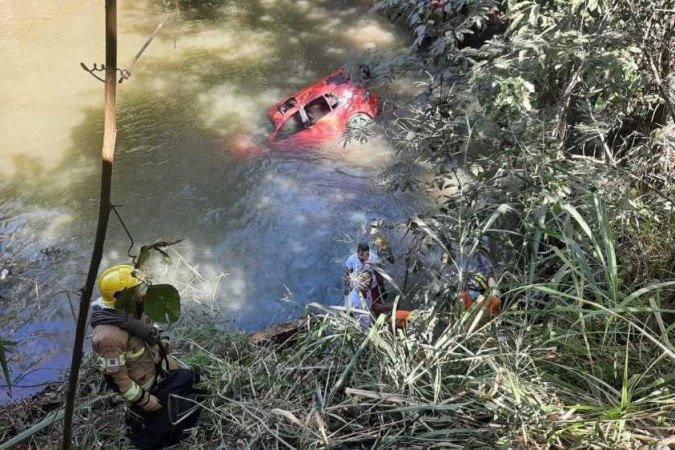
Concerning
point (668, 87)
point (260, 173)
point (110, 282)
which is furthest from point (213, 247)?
point (668, 87)

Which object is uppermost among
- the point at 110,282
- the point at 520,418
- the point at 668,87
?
the point at 668,87

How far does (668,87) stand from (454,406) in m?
2.89

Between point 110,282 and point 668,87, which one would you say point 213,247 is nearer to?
point 110,282

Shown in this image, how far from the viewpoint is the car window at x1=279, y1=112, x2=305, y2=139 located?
9.50m

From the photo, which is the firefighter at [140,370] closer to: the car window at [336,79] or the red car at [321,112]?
the red car at [321,112]

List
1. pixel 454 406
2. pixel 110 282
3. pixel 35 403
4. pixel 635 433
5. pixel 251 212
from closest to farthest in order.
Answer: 1. pixel 635 433
2. pixel 454 406
3. pixel 110 282
4. pixel 35 403
5. pixel 251 212

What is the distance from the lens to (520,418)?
2037 millimetres

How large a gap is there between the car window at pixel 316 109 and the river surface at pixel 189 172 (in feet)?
1.90

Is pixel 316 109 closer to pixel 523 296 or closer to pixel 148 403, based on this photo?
pixel 148 403

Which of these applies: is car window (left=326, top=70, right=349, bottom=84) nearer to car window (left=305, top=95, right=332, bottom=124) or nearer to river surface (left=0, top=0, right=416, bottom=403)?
car window (left=305, top=95, right=332, bottom=124)

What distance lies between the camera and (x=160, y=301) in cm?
143

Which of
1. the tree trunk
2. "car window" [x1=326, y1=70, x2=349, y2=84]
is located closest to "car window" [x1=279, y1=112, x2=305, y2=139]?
"car window" [x1=326, y1=70, x2=349, y2=84]

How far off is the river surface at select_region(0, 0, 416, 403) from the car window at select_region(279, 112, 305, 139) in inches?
12.3

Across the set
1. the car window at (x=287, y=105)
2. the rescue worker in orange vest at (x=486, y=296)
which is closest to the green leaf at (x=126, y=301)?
the rescue worker in orange vest at (x=486, y=296)
